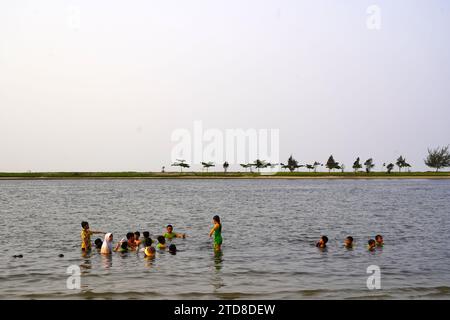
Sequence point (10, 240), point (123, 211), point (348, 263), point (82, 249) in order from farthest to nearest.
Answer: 1. point (123, 211)
2. point (10, 240)
3. point (82, 249)
4. point (348, 263)

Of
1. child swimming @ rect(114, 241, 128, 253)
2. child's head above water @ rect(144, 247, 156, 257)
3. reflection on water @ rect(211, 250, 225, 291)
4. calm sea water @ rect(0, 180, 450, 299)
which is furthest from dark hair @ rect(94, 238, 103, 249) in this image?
reflection on water @ rect(211, 250, 225, 291)

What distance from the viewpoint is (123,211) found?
2554 inches

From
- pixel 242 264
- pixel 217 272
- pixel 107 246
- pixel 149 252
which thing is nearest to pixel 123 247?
pixel 107 246

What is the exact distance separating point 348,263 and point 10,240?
77.5 feet

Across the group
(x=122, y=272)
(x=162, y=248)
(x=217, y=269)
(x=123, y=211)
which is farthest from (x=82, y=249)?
(x=123, y=211)

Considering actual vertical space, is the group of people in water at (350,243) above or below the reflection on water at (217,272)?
above

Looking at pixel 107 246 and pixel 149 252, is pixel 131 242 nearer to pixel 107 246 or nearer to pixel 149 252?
pixel 107 246

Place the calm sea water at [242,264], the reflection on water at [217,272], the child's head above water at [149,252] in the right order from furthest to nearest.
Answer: the child's head above water at [149,252] → the reflection on water at [217,272] → the calm sea water at [242,264]

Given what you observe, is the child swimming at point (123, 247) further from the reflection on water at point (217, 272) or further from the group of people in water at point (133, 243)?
the reflection on water at point (217, 272)

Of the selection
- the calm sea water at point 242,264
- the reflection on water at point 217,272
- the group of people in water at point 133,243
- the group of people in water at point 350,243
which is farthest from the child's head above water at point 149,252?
the group of people in water at point 350,243

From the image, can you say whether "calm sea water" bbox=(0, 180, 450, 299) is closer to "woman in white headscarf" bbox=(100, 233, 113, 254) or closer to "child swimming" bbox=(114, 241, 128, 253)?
"woman in white headscarf" bbox=(100, 233, 113, 254)
